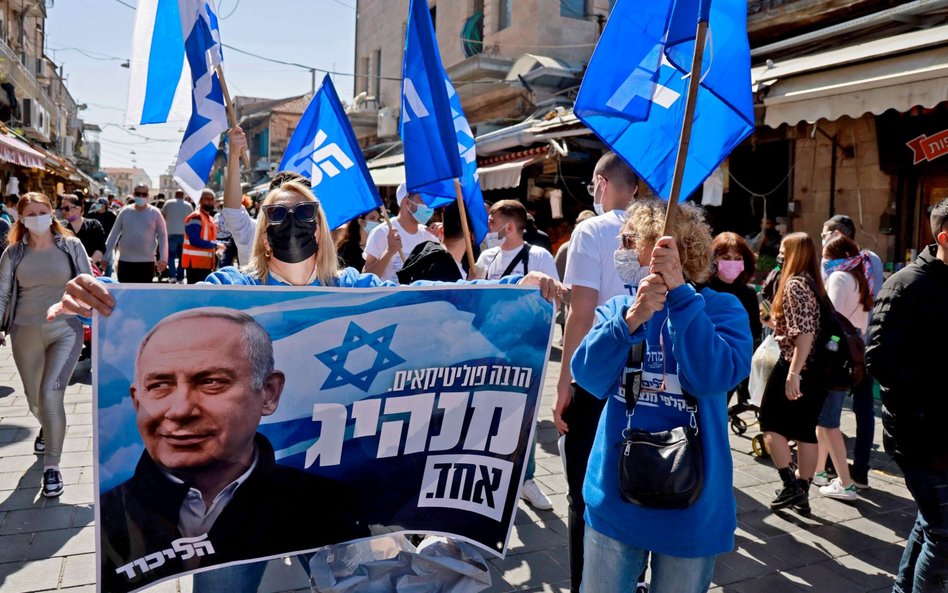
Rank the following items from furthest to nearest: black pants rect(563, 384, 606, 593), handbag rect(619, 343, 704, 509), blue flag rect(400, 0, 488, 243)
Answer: blue flag rect(400, 0, 488, 243)
black pants rect(563, 384, 606, 593)
handbag rect(619, 343, 704, 509)

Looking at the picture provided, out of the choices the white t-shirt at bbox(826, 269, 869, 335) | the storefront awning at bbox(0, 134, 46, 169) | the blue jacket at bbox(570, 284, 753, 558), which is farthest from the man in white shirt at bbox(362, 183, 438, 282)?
the storefront awning at bbox(0, 134, 46, 169)

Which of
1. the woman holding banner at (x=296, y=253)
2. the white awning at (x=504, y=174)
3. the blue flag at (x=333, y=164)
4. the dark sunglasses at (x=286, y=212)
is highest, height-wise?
the white awning at (x=504, y=174)

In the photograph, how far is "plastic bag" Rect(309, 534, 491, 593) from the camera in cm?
240

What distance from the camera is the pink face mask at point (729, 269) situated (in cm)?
592

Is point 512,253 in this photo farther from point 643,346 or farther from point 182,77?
point 643,346

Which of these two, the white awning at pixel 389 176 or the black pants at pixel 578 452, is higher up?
the white awning at pixel 389 176

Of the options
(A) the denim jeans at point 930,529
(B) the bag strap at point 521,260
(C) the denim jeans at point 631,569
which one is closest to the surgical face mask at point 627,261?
(C) the denim jeans at point 631,569

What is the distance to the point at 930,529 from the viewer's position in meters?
3.00

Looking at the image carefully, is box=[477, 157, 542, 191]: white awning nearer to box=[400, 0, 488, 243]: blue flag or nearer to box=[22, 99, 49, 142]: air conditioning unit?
box=[400, 0, 488, 243]: blue flag

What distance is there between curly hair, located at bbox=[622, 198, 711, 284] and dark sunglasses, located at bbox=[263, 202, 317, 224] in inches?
48.5

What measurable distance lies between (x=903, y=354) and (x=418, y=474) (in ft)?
6.76

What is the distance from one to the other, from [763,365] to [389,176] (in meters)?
12.8

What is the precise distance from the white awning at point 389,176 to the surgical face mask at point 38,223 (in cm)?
1093

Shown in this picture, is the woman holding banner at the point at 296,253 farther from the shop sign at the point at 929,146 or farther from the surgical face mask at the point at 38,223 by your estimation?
the shop sign at the point at 929,146
